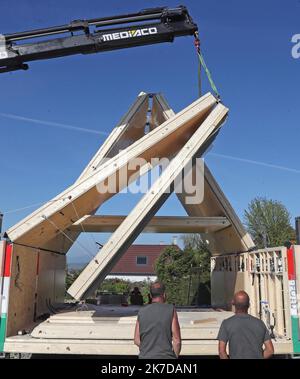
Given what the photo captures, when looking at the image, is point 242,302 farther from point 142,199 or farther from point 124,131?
point 124,131

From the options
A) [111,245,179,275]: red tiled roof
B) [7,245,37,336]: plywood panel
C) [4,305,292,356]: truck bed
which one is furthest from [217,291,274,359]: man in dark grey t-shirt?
[111,245,179,275]: red tiled roof

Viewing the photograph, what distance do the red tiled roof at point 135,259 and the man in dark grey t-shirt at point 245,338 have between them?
132 feet

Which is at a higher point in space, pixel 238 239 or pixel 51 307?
pixel 238 239

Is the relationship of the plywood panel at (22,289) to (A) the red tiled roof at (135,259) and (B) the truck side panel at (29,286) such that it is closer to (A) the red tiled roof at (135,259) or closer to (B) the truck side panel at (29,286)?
(B) the truck side panel at (29,286)

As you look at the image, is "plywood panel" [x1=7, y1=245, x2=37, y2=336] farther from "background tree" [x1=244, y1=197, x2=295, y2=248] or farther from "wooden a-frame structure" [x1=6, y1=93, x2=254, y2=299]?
"background tree" [x1=244, y1=197, x2=295, y2=248]

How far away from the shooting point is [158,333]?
423 centimetres

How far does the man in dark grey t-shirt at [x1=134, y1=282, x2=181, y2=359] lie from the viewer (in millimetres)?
4219

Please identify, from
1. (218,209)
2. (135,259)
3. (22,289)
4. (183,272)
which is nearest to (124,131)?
(218,209)

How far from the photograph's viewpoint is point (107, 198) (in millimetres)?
8648

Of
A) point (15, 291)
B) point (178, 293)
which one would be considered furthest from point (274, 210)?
point (15, 291)
